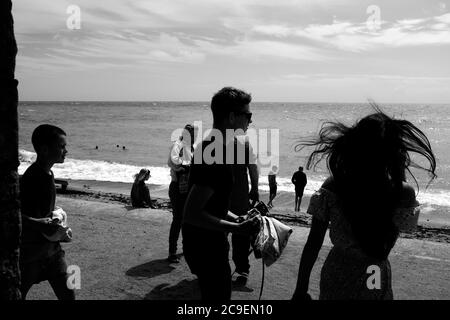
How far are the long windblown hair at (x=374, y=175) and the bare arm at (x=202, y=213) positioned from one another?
717mm

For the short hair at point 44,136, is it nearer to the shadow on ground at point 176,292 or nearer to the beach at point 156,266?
the beach at point 156,266

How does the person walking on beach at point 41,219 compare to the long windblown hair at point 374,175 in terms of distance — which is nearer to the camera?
the long windblown hair at point 374,175

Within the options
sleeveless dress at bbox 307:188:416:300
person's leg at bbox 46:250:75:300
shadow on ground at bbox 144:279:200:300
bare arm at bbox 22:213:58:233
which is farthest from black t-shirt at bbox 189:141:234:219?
shadow on ground at bbox 144:279:200:300

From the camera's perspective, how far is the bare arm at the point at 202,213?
2.66 meters

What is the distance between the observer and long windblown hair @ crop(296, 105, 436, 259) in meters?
2.32

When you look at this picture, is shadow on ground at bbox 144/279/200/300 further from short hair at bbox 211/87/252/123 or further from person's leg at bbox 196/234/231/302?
short hair at bbox 211/87/252/123

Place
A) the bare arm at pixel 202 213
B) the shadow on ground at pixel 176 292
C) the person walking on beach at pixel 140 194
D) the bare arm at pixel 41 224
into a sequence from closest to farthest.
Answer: the bare arm at pixel 202 213 → the bare arm at pixel 41 224 → the shadow on ground at pixel 176 292 → the person walking on beach at pixel 140 194

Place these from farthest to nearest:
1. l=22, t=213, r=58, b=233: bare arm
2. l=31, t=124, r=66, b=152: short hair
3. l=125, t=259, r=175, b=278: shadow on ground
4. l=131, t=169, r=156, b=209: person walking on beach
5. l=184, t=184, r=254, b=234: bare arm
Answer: l=131, t=169, r=156, b=209: person walking on beach, l=125, t=259, r=175, b=278: shadow on ground, l=31, t=124, r=66, b=152: short hair, l=22, t=213, r=58, b=233: bare arm, l=184, t=184, r=254, b=234: bare arm

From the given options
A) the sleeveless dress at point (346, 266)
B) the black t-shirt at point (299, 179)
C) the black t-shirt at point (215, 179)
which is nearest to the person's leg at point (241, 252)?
the black t-shirt at point (215, 179)

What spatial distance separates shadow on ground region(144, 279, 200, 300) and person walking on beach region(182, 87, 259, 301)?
6.62 feet

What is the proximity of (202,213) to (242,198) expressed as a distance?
240cm

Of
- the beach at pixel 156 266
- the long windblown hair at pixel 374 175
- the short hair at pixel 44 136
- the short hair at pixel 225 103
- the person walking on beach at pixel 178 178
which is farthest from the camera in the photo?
the person walking on beach at pixel 178 178

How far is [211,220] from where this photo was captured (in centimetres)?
266

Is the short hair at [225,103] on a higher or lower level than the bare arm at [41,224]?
higher
